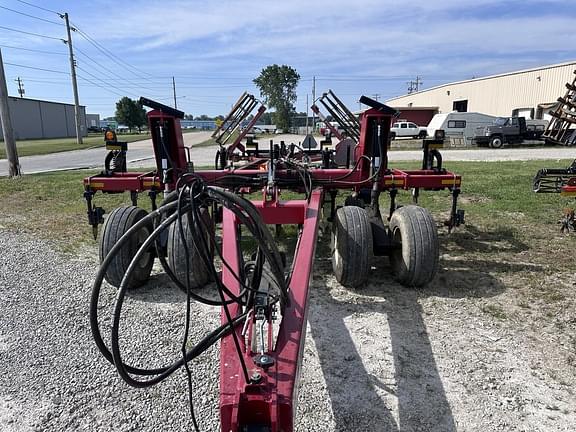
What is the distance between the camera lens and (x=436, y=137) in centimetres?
596

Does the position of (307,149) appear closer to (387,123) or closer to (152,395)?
(387,123)

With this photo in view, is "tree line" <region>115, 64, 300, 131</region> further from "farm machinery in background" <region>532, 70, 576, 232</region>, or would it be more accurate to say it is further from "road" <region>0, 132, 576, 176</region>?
"farm machinery in background" <region>532, 70, 576, 232</region>

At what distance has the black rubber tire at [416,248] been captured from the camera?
416 centimetres

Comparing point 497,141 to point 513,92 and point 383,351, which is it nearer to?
point 513,92

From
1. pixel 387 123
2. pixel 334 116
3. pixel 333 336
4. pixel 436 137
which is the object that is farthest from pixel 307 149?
pixel 333 336

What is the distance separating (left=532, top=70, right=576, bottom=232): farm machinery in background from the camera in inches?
250

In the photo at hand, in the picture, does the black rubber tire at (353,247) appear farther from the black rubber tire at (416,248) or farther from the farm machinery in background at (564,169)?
the farm machinery in background at (564,169)

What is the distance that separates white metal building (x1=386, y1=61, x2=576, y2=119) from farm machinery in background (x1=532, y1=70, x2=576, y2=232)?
24498mm

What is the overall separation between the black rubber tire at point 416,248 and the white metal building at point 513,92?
28991 millimetres

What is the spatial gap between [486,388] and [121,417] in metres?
2.14

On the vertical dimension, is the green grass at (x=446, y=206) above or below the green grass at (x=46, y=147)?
above

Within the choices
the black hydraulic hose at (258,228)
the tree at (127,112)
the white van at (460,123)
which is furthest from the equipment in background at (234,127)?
the tree at (127,112)

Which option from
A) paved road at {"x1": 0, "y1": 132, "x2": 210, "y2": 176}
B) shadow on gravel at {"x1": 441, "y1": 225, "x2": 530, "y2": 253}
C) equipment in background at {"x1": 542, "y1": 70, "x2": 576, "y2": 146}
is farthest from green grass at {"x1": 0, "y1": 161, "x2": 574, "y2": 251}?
paved road at {"x1": 0, "y1": 132, "x2": 210, "y2": 176}

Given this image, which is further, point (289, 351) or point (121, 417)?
point (121, 417)
